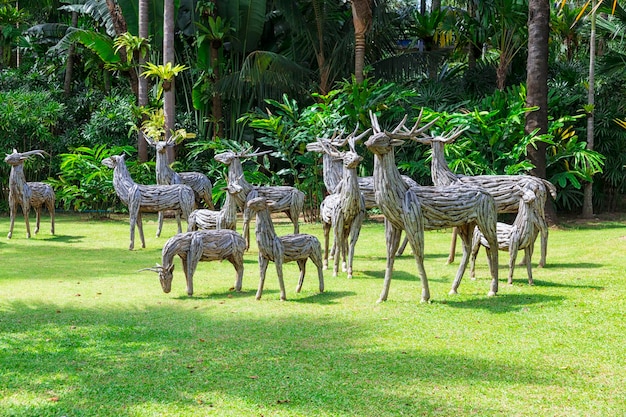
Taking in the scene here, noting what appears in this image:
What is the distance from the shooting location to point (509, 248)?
9.90 meters

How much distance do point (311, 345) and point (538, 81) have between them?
12.2 meters

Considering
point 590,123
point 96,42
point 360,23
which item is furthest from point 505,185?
point 96,42

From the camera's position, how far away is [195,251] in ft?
30.4

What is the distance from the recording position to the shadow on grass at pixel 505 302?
333 inches

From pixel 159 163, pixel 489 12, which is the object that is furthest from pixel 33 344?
pixel 489 12

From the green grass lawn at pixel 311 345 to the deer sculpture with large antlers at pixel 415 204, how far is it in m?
0.84

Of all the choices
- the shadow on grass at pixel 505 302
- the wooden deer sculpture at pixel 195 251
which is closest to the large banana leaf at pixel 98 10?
the wooden deer sculpture at pixel 195 251

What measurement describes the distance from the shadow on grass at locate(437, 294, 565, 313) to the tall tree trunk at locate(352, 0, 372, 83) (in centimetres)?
1187

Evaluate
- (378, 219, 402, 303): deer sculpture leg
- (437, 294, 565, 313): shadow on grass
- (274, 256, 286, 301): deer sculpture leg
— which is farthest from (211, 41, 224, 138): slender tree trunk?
(437, 294, 565, 313): shadow on grass

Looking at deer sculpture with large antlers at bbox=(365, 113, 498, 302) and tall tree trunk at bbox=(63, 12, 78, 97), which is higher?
tall tree trunk at bbox=(63, 12, 78, 97)

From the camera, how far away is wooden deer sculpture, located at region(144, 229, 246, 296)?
364 inches

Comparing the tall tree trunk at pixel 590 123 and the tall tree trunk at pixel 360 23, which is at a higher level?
the tall tree trunk at pixel 360 23

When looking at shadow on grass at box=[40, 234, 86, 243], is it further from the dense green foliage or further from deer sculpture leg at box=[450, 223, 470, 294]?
deer sculpture leg at box=[450, 223, 470, 294]

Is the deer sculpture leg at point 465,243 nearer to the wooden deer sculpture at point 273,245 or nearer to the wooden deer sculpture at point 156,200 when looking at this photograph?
the wooden deer sculpture at point 273,245
